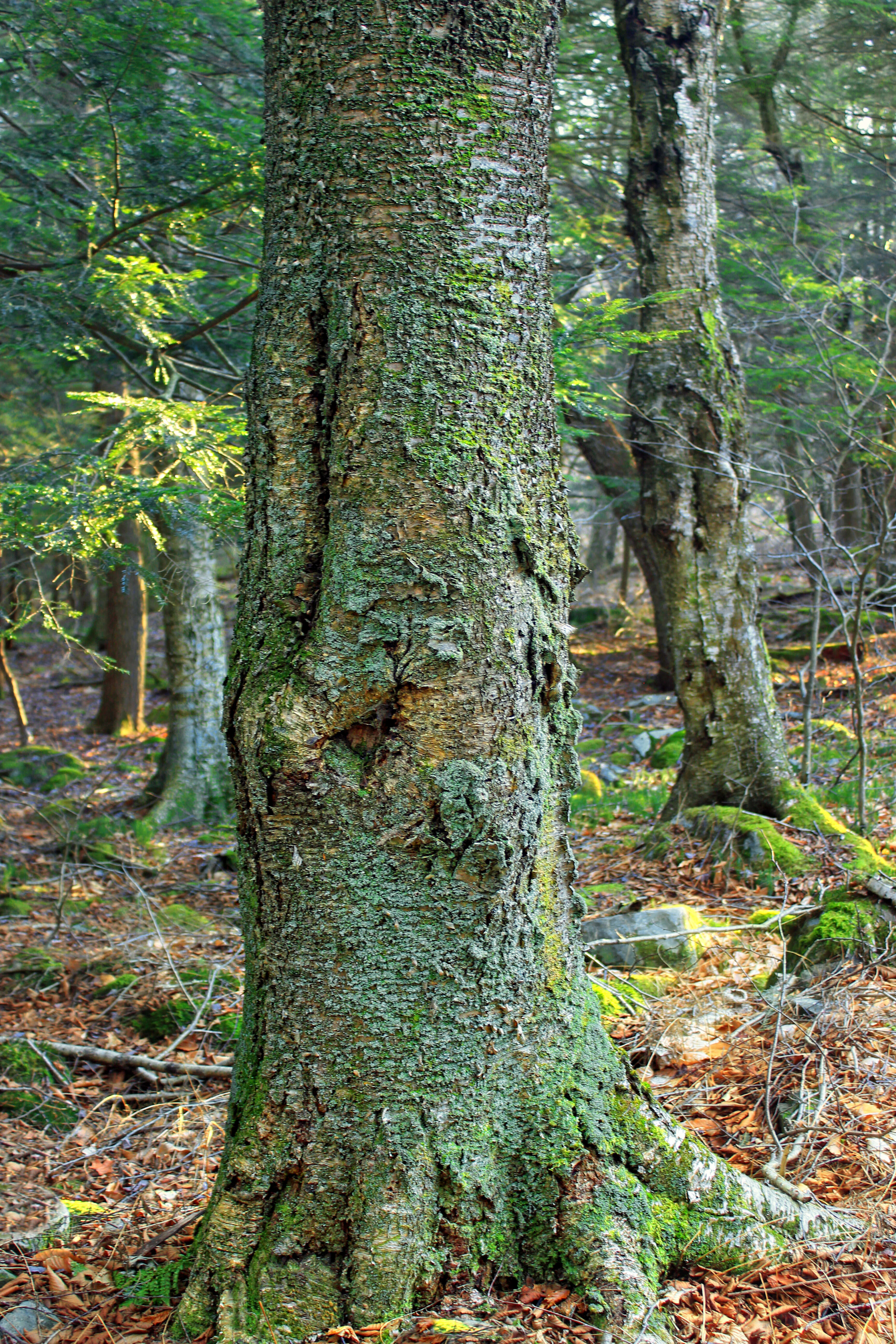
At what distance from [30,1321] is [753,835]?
4.32 m

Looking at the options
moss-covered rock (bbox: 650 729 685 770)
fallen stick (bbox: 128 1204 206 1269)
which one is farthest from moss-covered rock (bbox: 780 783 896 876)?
fallen stick (bbox: 128 1204 206 1269)

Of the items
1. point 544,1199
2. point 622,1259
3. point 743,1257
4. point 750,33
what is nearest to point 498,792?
point 544,1199

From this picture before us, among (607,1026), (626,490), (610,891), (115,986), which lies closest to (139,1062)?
(115,986)

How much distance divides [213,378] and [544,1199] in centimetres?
765

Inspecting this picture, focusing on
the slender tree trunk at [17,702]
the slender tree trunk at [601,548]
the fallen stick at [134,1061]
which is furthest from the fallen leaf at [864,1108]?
the slender tree trunk at [601,548]

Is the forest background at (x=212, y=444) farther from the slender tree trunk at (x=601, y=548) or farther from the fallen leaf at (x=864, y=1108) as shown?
the slender tree trunk at (x=601, y=548)

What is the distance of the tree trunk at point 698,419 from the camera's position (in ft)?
18.3

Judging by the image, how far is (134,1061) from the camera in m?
3.99

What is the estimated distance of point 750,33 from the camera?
10883 millimetres

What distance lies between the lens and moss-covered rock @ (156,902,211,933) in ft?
19.2

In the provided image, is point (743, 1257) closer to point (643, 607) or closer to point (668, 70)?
point (668, 70)

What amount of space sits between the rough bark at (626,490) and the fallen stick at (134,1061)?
28.1 ft

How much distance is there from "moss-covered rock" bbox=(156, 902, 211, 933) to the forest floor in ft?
0.08

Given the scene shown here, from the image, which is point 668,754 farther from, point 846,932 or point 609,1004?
point 609,1004
